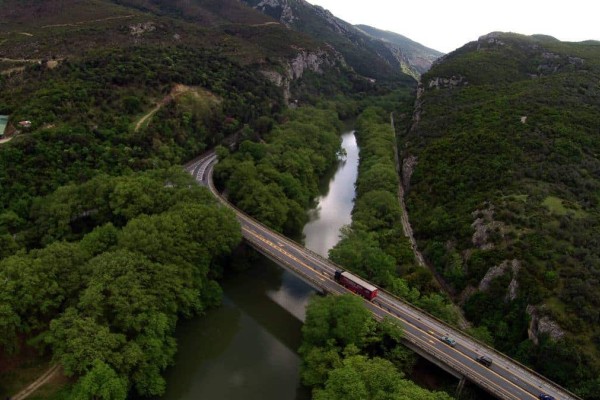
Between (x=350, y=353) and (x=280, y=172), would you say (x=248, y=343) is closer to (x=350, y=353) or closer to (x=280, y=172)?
(x=350, y=353)

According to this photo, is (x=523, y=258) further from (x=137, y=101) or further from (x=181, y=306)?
(x=137, y=101)

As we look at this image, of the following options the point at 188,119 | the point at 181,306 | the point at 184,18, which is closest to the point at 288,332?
the point at 181,306

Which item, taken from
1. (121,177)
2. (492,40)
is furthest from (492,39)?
(121,177)

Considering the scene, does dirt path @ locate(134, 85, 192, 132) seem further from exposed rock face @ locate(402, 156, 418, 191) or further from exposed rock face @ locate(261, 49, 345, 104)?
exposed rock face @ locate(402, 156, 418, 191)

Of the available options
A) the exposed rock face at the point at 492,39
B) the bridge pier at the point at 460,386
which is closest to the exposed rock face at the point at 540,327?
the bridge pier at the point at 460,386

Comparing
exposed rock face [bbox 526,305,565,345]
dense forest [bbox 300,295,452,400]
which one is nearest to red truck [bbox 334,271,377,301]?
dense forest [bbox 300,295,452,400]
